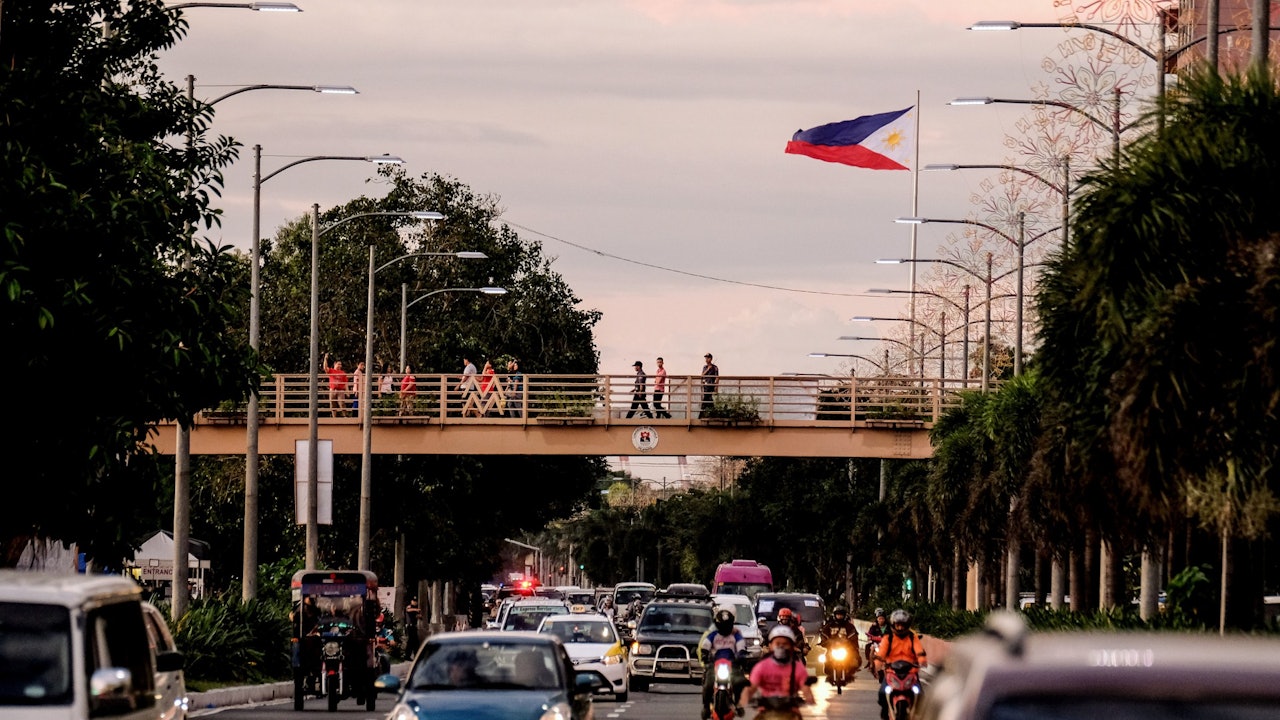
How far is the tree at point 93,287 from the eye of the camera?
22.6 m

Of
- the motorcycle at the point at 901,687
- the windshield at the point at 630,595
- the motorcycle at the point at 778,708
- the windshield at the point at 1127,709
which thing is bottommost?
the windshield at the point at 630,595

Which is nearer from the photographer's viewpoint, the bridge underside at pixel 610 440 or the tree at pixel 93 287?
the tree at pixel 93 287

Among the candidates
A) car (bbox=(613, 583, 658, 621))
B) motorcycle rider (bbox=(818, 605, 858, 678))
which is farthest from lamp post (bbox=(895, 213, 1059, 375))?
car (bbox=(613, 583, 658, 621))

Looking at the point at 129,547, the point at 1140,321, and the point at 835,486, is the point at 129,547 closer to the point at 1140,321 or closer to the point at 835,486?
the point at 1140,321

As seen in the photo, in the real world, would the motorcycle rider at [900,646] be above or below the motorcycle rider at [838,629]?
above

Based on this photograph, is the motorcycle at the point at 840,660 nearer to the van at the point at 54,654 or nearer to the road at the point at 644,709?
the road at the point at 644,709

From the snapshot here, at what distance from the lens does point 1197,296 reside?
2255cm

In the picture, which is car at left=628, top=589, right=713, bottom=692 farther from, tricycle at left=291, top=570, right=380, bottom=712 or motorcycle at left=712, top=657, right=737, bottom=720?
motorcycle at left=712, top=657, right=737, bottom=720

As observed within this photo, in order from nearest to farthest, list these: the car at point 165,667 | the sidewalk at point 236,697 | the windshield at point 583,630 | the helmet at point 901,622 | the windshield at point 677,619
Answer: the car at point 165,667
the helmet at point 901,622
the sidewalk at point 236,697
the windshield at point 583,630
the windshield at point 677,619

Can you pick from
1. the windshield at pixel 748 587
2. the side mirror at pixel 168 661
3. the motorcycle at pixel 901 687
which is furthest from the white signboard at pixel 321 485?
the side mirror at pixel 168 661

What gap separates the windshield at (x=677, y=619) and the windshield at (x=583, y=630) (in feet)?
18.9

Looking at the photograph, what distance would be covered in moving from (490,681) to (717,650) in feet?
29.6

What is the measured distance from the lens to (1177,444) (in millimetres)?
22703

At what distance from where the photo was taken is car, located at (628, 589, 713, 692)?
145ft
